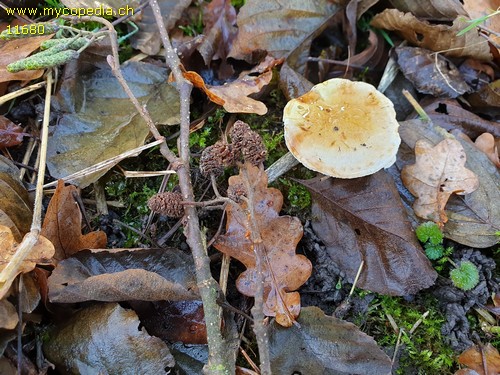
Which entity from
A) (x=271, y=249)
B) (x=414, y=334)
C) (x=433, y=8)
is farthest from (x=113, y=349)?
(x=433, y=8)

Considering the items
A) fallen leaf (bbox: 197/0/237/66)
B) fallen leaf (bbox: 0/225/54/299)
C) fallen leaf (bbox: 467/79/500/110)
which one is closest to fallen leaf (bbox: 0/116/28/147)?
fallen leaf (bbox: 0/225/54/299)

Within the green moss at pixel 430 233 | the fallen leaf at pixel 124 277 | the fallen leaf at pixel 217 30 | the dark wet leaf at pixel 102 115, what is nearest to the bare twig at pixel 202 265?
the fallen leaf at pixel 124 277

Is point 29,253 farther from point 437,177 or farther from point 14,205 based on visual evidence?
point 437,177

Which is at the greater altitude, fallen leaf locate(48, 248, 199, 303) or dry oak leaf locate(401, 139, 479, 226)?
fallen leaf locate(48, 248, 199, 303)

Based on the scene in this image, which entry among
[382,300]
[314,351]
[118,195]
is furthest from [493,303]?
[118,195]

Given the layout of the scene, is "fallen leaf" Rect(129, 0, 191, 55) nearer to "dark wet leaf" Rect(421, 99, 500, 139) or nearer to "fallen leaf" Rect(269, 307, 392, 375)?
"dark wet leaf" Rect(421, 99, 500, 139)

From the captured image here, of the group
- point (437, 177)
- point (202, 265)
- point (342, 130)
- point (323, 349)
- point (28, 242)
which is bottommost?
point (323, 349)

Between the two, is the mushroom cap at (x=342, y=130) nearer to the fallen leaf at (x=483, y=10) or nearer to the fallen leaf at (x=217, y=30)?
the fallen leaf at (x=217, y=30)
